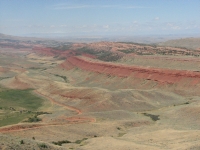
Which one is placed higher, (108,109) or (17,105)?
(108,109)

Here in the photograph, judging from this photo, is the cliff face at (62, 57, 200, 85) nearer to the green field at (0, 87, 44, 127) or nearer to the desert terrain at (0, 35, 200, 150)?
the desert terrain at (0, 35, 200, 150)

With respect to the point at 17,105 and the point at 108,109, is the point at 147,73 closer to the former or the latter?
the point at 108,109

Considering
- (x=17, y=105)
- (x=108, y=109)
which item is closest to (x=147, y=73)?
(x=108, y=109)

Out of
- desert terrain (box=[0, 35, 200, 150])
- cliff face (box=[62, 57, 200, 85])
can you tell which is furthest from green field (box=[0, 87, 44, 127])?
cliff face (box=[62, 57, 200, 85])

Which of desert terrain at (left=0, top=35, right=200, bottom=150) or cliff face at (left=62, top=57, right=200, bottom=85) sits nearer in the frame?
desert terrain at (left=0, top=35, right=200, bottom=150)

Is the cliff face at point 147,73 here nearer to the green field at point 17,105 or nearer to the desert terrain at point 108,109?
the desert terrain at point 108,109

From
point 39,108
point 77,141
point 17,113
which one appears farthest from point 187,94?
point 77,141

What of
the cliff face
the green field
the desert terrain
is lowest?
the green field

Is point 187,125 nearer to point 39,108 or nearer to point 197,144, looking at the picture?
point 197,144
